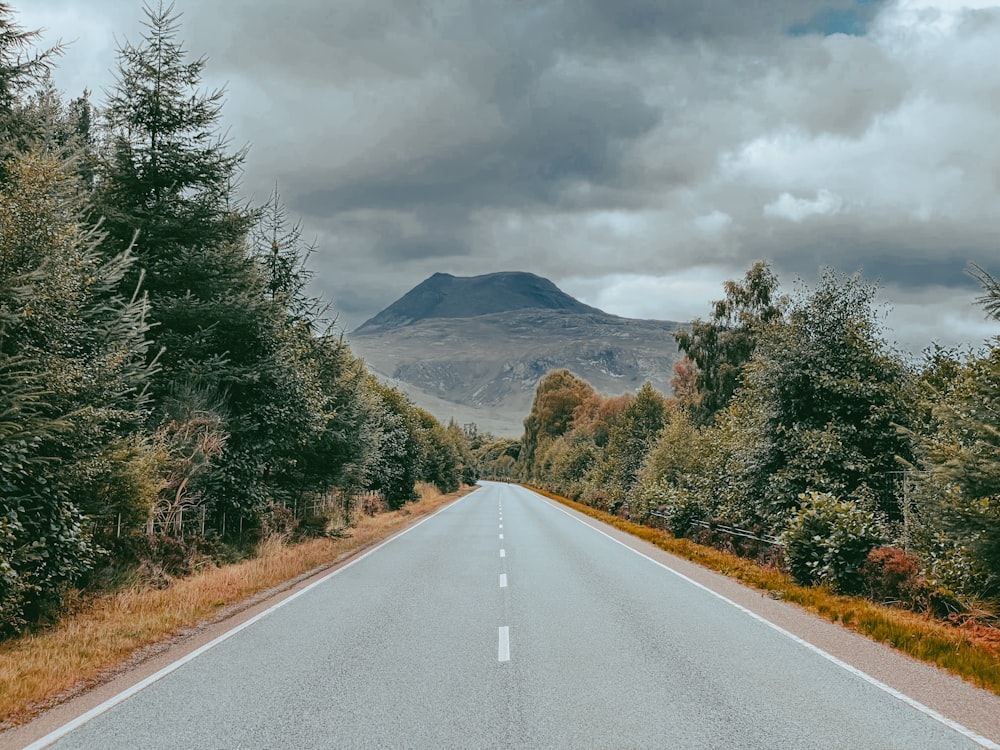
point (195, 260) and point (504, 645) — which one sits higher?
point (195, 260)

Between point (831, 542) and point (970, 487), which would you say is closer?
Answer: point (970, 487)

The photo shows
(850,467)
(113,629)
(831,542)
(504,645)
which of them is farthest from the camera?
(850,467)

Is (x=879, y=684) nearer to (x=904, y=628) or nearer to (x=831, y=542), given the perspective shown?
(x=904, y=628)

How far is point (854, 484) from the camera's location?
16.5 m

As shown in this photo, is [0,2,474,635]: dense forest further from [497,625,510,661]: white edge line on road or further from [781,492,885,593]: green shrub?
[781,492,885,593]: green shrub

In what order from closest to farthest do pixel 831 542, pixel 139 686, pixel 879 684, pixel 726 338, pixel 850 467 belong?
pixel 139 686 → pixel 879 684 → pixel 831 542 → pixel 850 467 → pixel 726 338

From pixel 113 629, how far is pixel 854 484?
15.2 m

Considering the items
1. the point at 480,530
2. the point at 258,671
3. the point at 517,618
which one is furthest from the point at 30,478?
the point at 480,530

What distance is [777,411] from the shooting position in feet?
59.8

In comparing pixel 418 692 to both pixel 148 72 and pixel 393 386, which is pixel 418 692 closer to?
pixel 148 72

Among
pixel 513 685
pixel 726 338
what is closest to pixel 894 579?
pixel 513 685

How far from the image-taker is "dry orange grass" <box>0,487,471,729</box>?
246 inches

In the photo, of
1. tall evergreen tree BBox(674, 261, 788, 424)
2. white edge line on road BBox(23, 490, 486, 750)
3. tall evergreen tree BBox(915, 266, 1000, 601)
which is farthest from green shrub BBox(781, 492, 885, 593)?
tall evergreen tree BBox(674, 261, 788, 424)

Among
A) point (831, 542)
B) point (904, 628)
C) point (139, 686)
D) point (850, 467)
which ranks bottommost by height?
point (904, 628)
